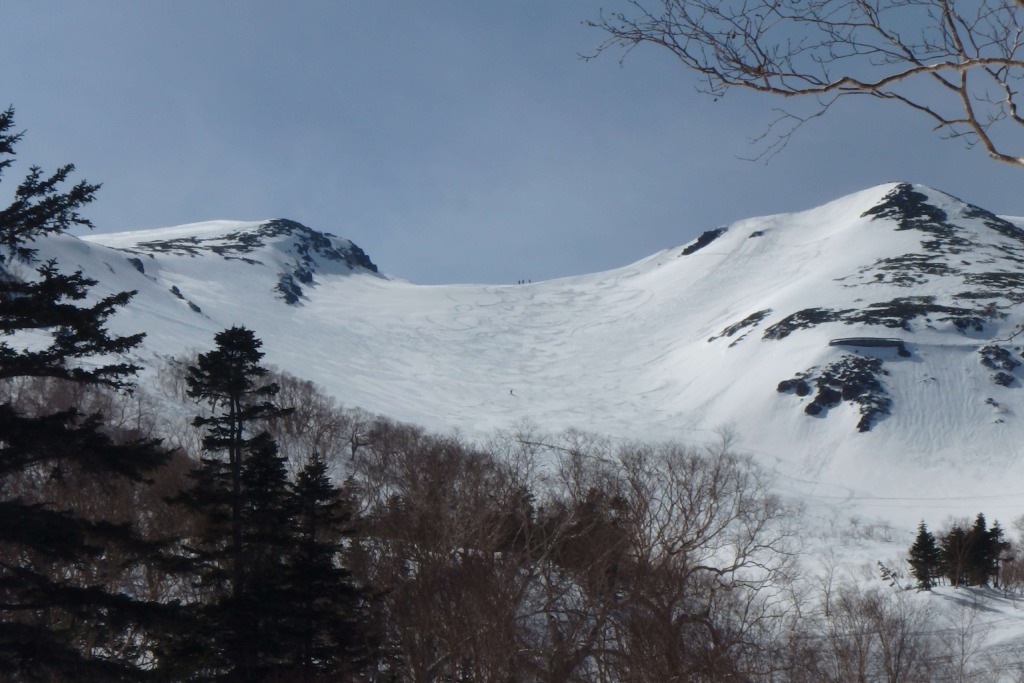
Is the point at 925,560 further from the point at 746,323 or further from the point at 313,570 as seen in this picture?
the point at 746,323

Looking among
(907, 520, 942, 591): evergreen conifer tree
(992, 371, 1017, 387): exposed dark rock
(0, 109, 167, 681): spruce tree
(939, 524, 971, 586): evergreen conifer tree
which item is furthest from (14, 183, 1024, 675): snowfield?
(0, 109, 167, 681): spruce tree

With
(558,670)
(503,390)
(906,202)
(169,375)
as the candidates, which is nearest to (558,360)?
(503,390)

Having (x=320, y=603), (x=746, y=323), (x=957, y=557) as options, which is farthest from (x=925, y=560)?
(x=746, y=323)

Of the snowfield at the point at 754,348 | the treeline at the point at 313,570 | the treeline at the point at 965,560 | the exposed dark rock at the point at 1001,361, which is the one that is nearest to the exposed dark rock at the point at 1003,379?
the snowfield at the point at 754,348

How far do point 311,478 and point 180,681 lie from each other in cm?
532

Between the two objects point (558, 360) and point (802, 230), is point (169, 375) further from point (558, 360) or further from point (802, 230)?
point (802, 230)

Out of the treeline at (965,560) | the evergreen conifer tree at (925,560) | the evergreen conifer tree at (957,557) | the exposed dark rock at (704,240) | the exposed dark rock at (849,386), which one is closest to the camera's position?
the evergreen conifer tree at (925,560)

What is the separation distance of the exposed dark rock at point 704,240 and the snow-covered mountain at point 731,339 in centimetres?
151

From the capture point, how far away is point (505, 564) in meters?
16.6

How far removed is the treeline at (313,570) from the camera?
9992 millimetres

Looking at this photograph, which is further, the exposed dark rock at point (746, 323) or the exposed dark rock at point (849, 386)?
the exposed dark rock at point (746, 323)

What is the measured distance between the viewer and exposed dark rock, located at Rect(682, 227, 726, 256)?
165625 millimetres

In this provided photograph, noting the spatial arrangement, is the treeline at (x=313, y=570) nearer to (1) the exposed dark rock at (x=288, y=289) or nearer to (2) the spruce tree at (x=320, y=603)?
(2) the spruce tree at (x=320, y=603)

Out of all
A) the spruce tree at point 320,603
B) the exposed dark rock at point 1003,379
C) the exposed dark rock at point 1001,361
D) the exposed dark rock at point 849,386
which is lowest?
the spruce tree at point 320,603
